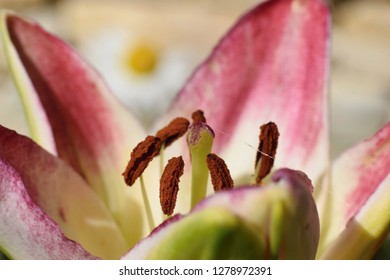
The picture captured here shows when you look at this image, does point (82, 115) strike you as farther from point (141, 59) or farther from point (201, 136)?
point (141, 59)

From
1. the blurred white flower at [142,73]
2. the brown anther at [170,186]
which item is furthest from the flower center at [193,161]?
the blurred white flower at [142,73]

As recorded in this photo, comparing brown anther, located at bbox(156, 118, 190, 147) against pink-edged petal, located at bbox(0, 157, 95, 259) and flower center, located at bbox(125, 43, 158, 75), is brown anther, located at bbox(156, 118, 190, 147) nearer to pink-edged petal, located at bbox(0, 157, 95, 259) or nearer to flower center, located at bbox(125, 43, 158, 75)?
pink-edged petal, located at bbox(0, 157, 95, 259)

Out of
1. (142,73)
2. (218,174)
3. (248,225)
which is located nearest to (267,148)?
(218,174)

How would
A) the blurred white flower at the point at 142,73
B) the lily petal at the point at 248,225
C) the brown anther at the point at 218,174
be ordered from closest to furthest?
the lily petal at the point at 248,225 → the brown anther at the point at 218,174 → the blurred white flower at the point at 142,73

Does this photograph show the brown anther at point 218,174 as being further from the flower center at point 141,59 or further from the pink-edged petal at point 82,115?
the flower center at point 141,59

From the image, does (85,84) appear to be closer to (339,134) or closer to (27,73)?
(27,73)

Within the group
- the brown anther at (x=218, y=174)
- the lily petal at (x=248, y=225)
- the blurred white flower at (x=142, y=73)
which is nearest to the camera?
the lily petal at (x=248, y=225)
